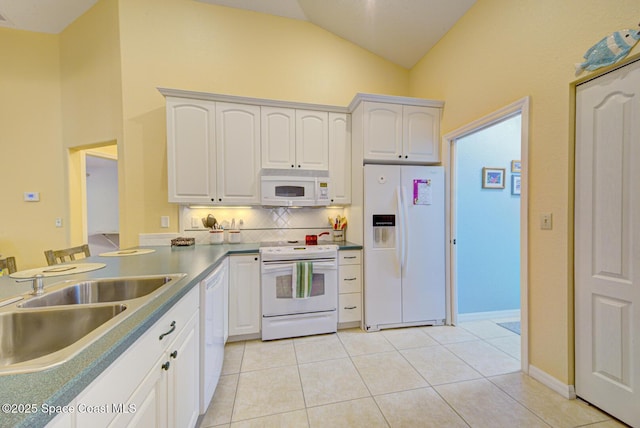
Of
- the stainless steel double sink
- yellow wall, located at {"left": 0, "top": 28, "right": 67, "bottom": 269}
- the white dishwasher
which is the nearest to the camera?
the stainless steel double sink

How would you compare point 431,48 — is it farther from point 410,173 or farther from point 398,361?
point 398,361

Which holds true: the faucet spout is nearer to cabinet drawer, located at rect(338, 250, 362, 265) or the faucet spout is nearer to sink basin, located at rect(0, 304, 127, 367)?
sink basin, located at rect(0, 304, 127, 367)

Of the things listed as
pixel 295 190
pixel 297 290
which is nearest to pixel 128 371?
pixel 297 290

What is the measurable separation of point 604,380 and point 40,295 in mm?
2977

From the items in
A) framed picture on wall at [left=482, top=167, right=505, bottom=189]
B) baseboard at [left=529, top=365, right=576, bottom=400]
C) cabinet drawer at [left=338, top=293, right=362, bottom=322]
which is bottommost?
baseboard at [left=529, top=365, right=576, bottom=400]

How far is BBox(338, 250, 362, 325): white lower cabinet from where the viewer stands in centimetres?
273

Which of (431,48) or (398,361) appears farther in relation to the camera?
(431,48)

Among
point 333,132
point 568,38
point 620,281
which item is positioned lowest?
point 620,281

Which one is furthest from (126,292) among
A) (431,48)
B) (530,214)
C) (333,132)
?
(431,48)

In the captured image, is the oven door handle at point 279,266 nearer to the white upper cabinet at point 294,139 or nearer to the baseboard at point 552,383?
the white upper cabinet at point 294,139

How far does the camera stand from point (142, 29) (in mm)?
2855

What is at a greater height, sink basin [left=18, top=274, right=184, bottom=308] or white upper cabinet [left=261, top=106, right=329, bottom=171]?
A: white upper cabinet [left=261, top=106, right=329, bottom=171]

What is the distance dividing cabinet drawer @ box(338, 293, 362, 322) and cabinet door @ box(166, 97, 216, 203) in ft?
5.81

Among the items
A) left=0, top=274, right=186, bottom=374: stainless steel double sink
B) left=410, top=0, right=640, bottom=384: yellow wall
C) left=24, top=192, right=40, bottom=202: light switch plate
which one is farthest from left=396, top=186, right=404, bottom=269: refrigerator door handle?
left=24, top=192, right=40, bottom=202: light switch plate
